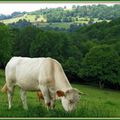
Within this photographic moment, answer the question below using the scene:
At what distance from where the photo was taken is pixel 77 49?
72250 millimetres

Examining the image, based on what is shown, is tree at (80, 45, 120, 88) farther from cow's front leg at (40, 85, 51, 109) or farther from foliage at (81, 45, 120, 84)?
cow's front leg at (40, 85, 51, 109)

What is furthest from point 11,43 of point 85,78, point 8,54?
point 85,78

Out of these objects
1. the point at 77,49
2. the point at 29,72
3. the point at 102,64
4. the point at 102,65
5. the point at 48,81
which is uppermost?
the point at 29,72

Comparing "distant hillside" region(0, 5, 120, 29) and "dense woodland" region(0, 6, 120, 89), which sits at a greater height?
"distant hillside" region(0, 5, 120, 29)

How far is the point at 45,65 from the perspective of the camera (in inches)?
464

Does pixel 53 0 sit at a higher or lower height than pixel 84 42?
higher

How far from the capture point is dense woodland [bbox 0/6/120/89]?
57.8 meters

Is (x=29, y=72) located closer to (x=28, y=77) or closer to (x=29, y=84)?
(x=28, y=77)

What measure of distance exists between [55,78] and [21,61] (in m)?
1.51

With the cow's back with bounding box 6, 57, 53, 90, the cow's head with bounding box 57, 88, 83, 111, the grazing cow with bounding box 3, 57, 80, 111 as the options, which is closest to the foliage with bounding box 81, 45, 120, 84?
the cow's back with bounding box 6, 57, 53, 90

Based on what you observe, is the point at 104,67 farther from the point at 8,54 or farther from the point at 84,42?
the point at 8,54

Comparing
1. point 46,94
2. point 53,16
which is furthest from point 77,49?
point 46,94

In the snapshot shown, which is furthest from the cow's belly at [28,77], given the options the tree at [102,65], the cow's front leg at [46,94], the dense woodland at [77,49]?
the tree at [102,65]

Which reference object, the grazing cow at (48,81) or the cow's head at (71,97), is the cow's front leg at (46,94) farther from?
the cow's head at (71,97)
